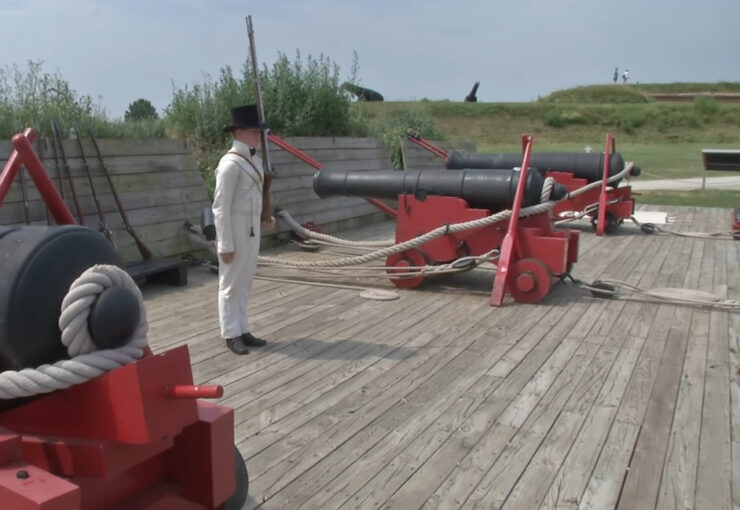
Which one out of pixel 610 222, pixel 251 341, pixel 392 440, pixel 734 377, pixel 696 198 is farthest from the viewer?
pixel 696 198

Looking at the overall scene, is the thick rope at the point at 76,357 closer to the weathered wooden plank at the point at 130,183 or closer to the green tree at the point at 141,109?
the weathered wooden plank at the point at 130,183

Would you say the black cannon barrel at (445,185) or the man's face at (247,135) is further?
the black cannon barrel at (445,185)

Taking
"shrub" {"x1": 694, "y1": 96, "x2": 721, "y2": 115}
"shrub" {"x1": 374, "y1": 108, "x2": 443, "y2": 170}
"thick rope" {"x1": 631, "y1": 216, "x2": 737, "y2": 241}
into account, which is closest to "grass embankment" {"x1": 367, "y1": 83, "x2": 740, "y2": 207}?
"shrub" {"x1": 694, "y1": 96, "x2": 721, "y2": 115}

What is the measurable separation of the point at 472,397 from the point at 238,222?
1625 mm

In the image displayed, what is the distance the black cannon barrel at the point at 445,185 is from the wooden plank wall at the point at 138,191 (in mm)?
1285

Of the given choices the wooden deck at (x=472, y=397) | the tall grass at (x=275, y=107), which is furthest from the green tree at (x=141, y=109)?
the wooden deck at (x=472, y=397)

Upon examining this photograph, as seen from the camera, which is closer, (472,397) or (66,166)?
(472,397)

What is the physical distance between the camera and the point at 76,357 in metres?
1.68

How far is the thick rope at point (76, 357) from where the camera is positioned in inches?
65.0

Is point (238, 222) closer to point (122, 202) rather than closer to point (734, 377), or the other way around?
point (122, 202)

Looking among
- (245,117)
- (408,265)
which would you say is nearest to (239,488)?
(245,117)

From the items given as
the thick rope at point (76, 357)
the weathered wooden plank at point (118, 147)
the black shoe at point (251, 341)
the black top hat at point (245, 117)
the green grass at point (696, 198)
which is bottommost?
the green grass at point (696, 198)

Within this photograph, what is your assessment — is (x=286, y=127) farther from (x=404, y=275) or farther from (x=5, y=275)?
(x=5, y=275)

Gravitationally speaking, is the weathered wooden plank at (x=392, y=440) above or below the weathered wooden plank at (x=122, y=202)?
below
